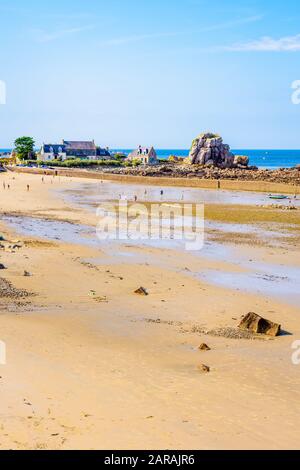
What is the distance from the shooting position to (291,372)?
10.2 metres

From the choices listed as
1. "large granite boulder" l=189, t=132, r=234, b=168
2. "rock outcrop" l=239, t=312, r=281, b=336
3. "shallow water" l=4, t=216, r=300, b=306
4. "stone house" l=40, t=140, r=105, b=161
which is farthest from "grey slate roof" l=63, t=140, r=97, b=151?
"rock outcrop" l=239, t=312, r=281, b=336

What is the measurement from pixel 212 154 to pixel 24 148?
38425mm

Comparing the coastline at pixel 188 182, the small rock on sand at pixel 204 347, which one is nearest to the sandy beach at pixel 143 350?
the small rock on sand at pixel 204 347

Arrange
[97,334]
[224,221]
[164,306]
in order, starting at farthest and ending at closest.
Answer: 1. [224,221]
2. [164,306]
3. [97,334]

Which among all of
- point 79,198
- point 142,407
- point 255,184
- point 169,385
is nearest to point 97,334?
point 169,385

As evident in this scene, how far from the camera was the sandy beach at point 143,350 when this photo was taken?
745cm

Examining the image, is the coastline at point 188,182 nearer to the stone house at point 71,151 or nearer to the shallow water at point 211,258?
the stone house at point 71,151

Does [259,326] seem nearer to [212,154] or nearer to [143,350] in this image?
[143,350]

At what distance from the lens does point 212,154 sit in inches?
4380

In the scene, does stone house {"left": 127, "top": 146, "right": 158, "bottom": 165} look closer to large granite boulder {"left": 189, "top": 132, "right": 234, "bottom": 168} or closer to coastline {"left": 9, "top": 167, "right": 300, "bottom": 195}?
large granite boulder {"left": 189, "top": 132, "right": 234, "bottom": 168}

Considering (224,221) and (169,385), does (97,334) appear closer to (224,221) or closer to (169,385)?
(169,385)

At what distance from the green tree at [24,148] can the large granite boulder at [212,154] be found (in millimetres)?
33028

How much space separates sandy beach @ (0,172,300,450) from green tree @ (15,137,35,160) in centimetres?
9931
